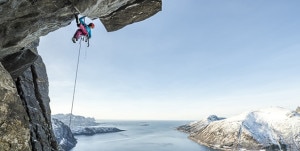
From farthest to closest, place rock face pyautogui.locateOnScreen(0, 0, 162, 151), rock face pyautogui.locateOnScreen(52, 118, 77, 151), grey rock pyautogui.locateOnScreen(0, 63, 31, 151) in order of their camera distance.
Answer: rock face pyautogui.locateOnScreen(52, 118, 77, 151) → rock face pyautogui.locateOnScreen(0, 0, 162, 151) → grey rock pyautogui.locateOnScreen(0, 63, 31, 151)

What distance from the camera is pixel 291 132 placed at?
330 feet

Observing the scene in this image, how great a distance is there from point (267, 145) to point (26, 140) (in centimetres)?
10220

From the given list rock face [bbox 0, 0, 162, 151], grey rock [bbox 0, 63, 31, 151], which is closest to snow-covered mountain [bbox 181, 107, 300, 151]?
rock face [bbox 0, 0, 162, 151]

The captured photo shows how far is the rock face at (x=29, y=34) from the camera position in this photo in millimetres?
9930

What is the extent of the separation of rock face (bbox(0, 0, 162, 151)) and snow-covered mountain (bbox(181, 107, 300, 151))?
305 ft

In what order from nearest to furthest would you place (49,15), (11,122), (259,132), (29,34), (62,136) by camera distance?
(11,122) → (49,15) → (29,34) → (259,132) → (62,136)

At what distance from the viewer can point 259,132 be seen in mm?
105438

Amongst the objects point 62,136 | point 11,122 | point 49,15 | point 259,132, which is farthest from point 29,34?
point 62,136

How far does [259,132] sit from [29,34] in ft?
353

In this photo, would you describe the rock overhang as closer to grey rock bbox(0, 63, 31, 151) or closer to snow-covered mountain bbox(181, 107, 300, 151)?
grey rock bbox(0, 63, 31, 151)

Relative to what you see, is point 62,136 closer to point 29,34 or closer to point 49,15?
point 29,34

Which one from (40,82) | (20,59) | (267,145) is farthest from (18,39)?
(267,145)

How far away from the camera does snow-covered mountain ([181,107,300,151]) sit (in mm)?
97312

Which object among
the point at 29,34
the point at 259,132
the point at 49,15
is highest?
the point at 49,15
